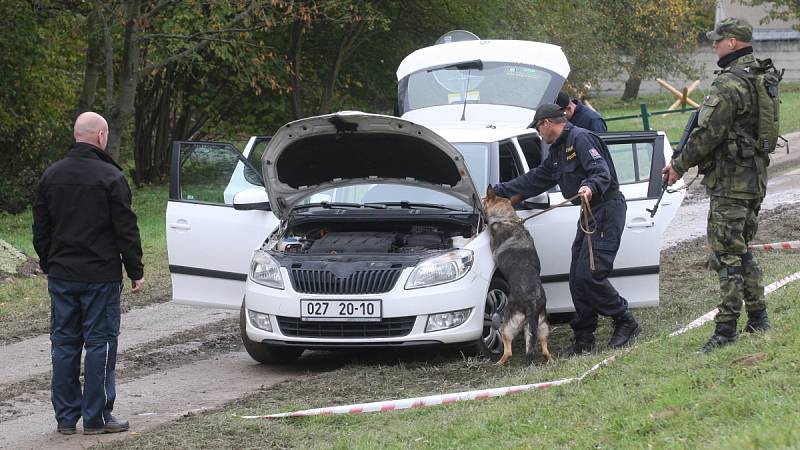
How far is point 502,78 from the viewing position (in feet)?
43.8

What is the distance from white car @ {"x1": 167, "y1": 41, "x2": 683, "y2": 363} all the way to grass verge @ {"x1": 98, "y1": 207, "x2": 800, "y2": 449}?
1.38ft

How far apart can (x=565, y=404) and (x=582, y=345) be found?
99.4 inches

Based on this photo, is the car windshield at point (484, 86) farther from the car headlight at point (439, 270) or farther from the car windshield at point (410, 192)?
the car headlight at point (439, 270)

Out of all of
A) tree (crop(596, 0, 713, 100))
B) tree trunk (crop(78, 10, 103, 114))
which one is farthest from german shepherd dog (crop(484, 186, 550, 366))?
tree (crop(596, 0, 713, 100))

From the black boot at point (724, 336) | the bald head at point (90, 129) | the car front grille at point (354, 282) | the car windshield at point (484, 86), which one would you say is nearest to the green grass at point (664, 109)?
the car windshield at point (484, 86)

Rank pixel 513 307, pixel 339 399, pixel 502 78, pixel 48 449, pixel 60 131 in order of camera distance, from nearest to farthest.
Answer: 1. pixel 48 449
2. pixel 339 399
3. pixel 513 307
4. pixel 502 78
5. pixel 60 131

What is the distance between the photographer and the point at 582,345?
8578mm

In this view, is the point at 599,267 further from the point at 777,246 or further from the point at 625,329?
the point at 777,246

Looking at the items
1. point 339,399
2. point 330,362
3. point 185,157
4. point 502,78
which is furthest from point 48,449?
point 502,78

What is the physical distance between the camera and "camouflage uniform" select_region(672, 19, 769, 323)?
671 centimetres

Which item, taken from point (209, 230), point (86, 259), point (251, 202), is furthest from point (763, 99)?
point (209, 230)

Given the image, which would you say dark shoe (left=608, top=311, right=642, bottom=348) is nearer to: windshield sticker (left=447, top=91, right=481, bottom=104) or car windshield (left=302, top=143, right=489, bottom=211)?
car windshield (left=302, top=143, right=489, bottom=211)

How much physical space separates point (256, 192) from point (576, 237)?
270 cm

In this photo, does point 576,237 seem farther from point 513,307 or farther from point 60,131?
point 60,131
